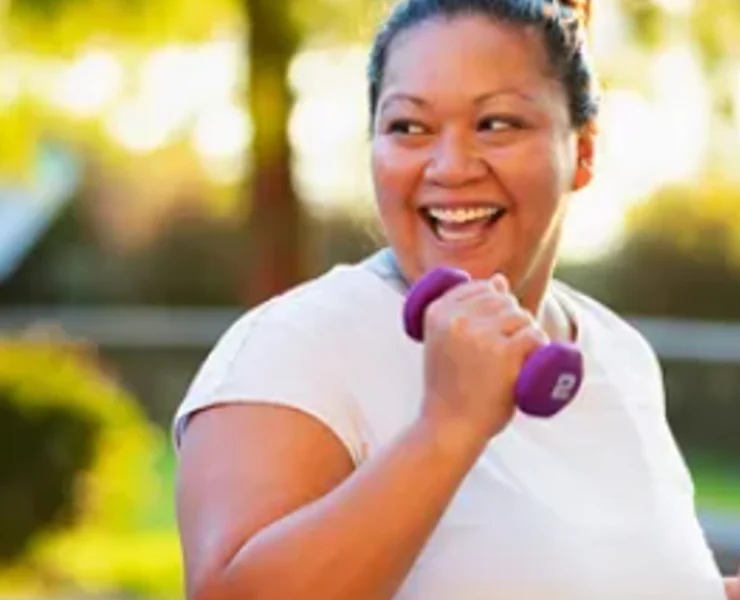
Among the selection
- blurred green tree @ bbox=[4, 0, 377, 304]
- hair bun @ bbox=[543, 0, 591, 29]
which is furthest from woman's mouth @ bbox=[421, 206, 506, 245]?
blurred green tree @ bbox=[4, 0, 377, 304]

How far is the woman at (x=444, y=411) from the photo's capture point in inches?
72.7

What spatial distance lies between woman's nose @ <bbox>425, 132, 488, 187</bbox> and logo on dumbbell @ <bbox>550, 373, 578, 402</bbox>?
1.32ft

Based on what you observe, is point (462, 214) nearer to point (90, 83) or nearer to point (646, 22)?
point (646, 22)

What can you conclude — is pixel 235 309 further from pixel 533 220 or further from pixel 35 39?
pixel 533 220

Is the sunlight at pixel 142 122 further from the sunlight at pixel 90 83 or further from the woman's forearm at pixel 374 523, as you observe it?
the woman's forearm at pixel 374 523

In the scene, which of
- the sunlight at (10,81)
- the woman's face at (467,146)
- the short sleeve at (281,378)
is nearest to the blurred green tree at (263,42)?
the sunlight at (10,81)

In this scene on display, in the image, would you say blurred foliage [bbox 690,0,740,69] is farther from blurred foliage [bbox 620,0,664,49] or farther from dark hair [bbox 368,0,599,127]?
dark hair [bbox 368,0,599,127]

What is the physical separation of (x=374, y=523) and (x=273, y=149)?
7984mm

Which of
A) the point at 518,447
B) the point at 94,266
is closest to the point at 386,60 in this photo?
the point at 518,447

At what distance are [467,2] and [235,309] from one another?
1829 centimetres

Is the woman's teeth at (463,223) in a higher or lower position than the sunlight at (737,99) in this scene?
higher

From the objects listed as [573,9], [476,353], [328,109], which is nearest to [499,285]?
[476,353]

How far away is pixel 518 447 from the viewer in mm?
2168

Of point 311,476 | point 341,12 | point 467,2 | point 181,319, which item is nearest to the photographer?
point 311,476
